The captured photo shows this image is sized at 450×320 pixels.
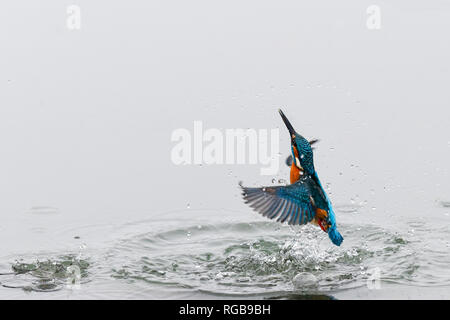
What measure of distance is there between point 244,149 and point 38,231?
2531mm

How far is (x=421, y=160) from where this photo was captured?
8.59 meters

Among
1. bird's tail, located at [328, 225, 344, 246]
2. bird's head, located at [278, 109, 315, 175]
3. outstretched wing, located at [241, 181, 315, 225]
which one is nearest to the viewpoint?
outstretched wing, located at [241, 181, 315, 225]

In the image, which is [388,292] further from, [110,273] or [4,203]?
[4,203]

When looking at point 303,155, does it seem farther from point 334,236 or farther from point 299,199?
point 334,236

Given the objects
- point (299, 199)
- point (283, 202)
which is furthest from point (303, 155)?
point (283, 202)

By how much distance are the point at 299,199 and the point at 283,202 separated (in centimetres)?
15

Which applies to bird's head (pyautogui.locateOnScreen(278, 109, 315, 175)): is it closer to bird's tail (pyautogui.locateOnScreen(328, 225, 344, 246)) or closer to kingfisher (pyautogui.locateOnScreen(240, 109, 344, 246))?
kingfisher (pyautogui.locateOnScreen(240, 109, 344, 246))

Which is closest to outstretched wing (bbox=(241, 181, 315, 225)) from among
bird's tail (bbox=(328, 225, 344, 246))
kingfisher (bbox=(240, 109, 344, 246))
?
kingfisher (bbox=(240, 109, 344, 246))

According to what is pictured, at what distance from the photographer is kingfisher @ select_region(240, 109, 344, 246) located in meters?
6.22

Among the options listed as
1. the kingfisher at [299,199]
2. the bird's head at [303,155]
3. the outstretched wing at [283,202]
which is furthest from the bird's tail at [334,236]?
the bird's head at [303,155]

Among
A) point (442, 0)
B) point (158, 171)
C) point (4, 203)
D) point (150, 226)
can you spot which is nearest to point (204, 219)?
point (150, 226)

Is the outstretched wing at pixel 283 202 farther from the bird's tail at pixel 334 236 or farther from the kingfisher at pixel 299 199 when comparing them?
the bird's tail at pixel 334 236

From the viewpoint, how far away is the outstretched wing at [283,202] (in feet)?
20.3
